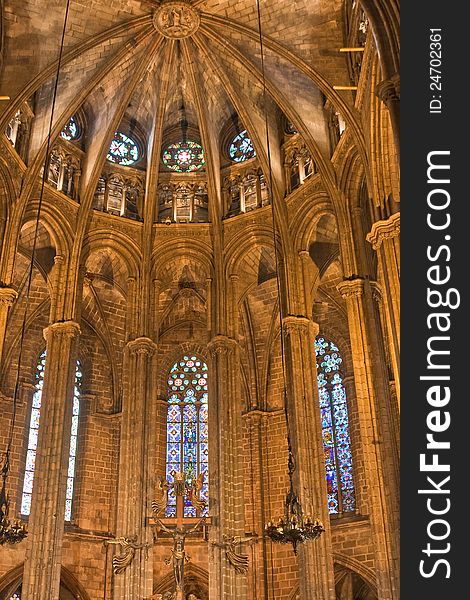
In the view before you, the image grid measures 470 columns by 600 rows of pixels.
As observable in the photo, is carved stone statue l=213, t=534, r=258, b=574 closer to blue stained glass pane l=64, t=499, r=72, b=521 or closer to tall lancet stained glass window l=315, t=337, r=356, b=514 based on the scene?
tall lancet stained glass window l=315, t=337, r=356, b=514

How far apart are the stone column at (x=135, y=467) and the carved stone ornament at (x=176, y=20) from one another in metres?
8.77

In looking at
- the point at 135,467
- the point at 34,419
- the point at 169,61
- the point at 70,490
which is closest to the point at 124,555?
the point at 135,467

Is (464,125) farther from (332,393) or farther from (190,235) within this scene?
(332,393)

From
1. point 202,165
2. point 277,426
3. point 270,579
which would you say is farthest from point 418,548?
point 202,165

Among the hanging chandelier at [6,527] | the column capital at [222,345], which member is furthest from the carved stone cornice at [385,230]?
the hanging chandelier at [6,527]

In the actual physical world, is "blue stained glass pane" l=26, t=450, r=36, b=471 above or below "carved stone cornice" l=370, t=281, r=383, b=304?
below

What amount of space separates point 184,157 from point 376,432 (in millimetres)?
12281

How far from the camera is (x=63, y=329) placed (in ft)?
70.9

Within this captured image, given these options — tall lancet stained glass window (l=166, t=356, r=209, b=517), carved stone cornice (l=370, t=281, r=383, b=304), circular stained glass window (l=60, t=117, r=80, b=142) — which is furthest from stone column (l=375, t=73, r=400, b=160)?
tall lancet stained glass window (l=166, t=356, r=209, b=517)

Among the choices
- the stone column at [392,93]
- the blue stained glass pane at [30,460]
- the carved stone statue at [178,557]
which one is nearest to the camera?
the stone column at [392,93]

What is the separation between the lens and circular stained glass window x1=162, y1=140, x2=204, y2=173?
26.5 m

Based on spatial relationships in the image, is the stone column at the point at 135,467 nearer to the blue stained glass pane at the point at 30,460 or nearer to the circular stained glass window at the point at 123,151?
the blue stained glass pane at the point at 30,460

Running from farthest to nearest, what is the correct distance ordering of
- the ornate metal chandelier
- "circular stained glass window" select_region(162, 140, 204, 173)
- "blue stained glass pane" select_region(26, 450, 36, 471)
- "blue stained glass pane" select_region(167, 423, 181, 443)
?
1. "circular stained glass window" select_region(162, 140, 204, 173)
2. "blue stained glass pane" select_region(167, 423, 181, 443)
3. "blue stained glass pane" select_region(26, 450, 36, 471)
4. the ornate metal chandelier

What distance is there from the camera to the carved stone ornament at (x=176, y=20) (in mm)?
22859
